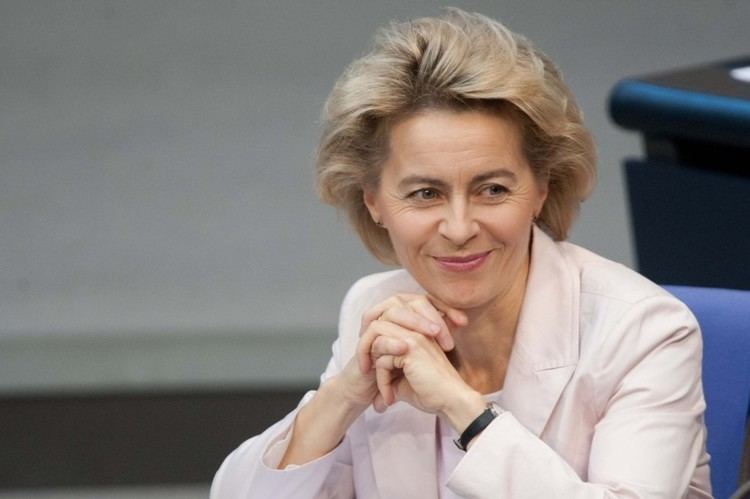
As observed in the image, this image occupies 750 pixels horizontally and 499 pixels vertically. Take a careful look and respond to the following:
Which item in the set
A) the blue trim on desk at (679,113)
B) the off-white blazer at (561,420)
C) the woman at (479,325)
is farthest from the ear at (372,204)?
the blue trim on desk at (679,113)

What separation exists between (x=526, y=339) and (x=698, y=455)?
32 cm

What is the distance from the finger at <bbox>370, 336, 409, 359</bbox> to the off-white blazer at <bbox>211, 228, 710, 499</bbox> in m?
0.18

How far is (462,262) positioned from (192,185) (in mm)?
2830

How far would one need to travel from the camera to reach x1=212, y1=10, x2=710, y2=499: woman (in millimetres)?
2135

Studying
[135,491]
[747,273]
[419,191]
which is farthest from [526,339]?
[135,491]

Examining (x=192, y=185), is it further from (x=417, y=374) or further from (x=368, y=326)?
(x=417, y=374)

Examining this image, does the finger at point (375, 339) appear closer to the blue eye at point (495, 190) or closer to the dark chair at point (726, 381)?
the blue eye at point (495, 190)

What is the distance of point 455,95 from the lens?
2236mm

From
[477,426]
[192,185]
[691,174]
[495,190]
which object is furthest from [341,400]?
[192,185]

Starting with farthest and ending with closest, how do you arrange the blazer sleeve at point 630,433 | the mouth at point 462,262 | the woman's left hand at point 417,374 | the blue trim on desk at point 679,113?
the blue trim on desk at point 679,113 < the mouth at point 462,262 < the woman's left hand at point 417,374 < the blazer sleeve at point 630,433

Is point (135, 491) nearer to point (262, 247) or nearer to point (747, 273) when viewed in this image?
point (262, 247)

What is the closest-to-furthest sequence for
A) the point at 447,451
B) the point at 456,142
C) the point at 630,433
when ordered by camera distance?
the point at 630,433 → the point at 456,142 → the point at 447,451

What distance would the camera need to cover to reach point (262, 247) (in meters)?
5.05

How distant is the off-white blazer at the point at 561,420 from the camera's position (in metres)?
2.08
